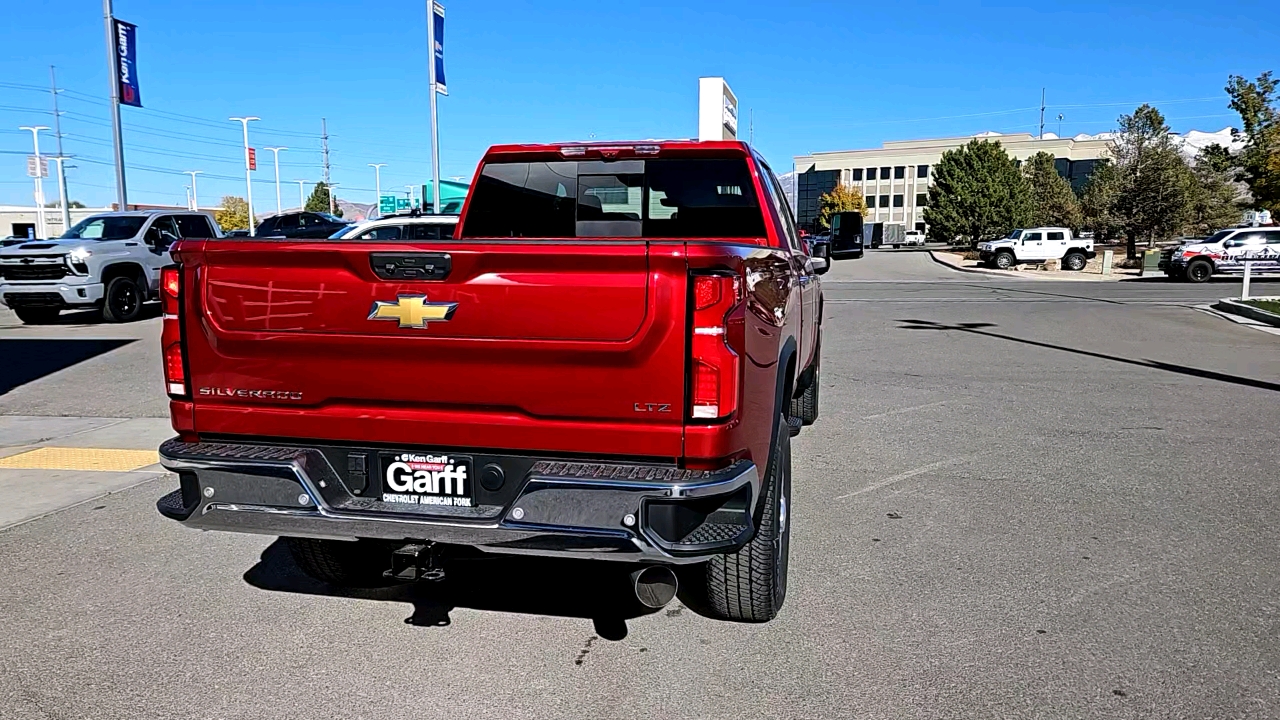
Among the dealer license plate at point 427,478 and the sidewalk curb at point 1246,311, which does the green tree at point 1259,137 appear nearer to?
the sidewalk curb at point 1246,311

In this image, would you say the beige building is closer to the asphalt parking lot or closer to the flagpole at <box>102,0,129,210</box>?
the flagpole at <box>102,0,129,210</box>

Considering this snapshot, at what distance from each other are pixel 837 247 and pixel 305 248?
4.68 metres

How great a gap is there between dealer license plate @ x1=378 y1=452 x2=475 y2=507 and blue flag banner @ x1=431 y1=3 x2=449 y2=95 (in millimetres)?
21471

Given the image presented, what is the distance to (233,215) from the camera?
97.9 m

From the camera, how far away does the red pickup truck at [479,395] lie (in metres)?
2.96

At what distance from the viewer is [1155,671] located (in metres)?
3.46

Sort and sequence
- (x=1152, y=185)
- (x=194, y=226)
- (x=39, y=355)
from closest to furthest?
(x=39, y=355), (x=194, y=226), (x=1152, y=185)

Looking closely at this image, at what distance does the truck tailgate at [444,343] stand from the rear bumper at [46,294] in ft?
47.9

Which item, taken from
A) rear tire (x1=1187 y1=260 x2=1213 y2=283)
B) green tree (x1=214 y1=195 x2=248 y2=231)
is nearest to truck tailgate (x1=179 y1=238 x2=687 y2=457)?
rear tire (x1=1187 y1=260 x2=1213 y2=283)

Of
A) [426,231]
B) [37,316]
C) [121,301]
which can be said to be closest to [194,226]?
[121,301]

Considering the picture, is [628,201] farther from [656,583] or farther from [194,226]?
[194,226]

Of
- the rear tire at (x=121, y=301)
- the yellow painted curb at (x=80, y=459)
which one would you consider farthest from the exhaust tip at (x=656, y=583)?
the rear tire at (x=121, y=301)

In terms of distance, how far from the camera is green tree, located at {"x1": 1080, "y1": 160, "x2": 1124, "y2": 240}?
45.0 metres

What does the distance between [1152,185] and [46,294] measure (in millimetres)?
43208
